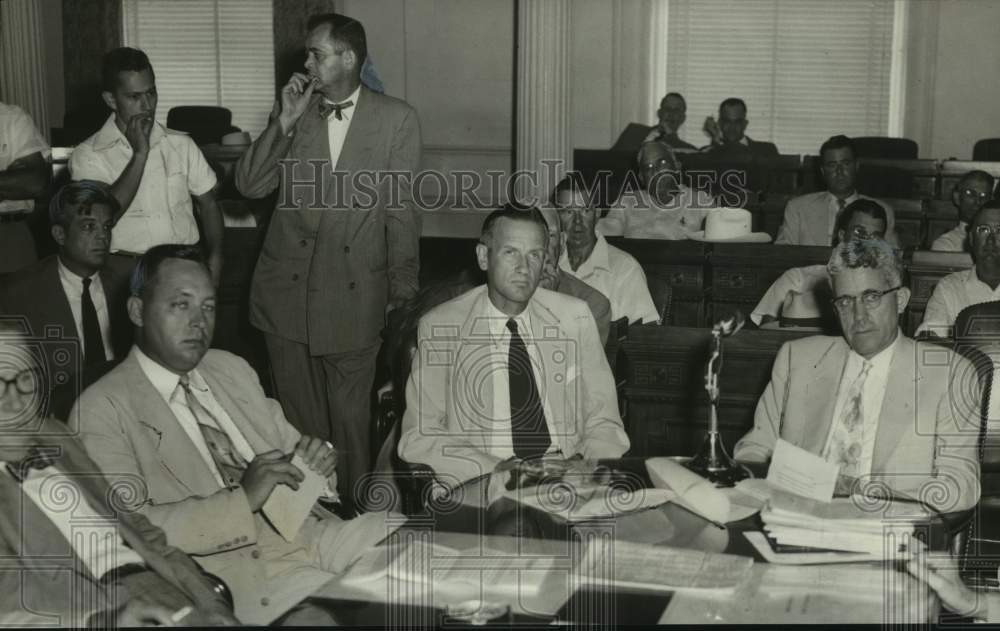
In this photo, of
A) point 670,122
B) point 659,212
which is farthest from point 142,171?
point 670,122

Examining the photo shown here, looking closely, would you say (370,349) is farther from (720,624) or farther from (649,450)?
(720,624)

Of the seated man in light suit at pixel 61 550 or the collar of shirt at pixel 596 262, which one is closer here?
the seated man in light suit at pixel 61 550

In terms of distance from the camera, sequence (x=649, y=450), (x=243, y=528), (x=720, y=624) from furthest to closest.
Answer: (x=649, y=450)
(x=243, y=528)
(x=720, y=624)

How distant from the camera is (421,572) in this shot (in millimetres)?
2189

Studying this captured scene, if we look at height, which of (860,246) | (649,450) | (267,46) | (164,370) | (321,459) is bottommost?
(649,450)

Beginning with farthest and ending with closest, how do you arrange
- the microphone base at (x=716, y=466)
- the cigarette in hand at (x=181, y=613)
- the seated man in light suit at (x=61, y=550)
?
the microphone base at (x=716, y=466)
the seated man in light suit at (x=61, y=550)
the cigarette in hand at (x=181, y=613)

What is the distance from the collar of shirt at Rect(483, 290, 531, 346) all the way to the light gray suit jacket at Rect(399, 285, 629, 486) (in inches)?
0.6

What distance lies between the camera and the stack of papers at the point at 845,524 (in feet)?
7.59

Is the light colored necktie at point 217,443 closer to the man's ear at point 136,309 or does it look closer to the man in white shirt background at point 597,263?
the man's ear at point 136,309

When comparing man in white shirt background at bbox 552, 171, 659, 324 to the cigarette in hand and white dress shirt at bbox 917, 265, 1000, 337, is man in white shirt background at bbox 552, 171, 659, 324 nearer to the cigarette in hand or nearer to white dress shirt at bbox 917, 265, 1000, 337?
white dress shirt at bbox 917, 265, 1000, 337

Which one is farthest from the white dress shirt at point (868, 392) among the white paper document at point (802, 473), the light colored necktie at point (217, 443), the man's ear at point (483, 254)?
the light colored necktie at point (217, 443)

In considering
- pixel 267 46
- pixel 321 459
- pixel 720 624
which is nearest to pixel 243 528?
pixel 321 459

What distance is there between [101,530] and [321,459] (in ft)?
2.00

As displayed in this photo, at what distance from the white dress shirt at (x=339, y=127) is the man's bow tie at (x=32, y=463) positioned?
1.92 m
